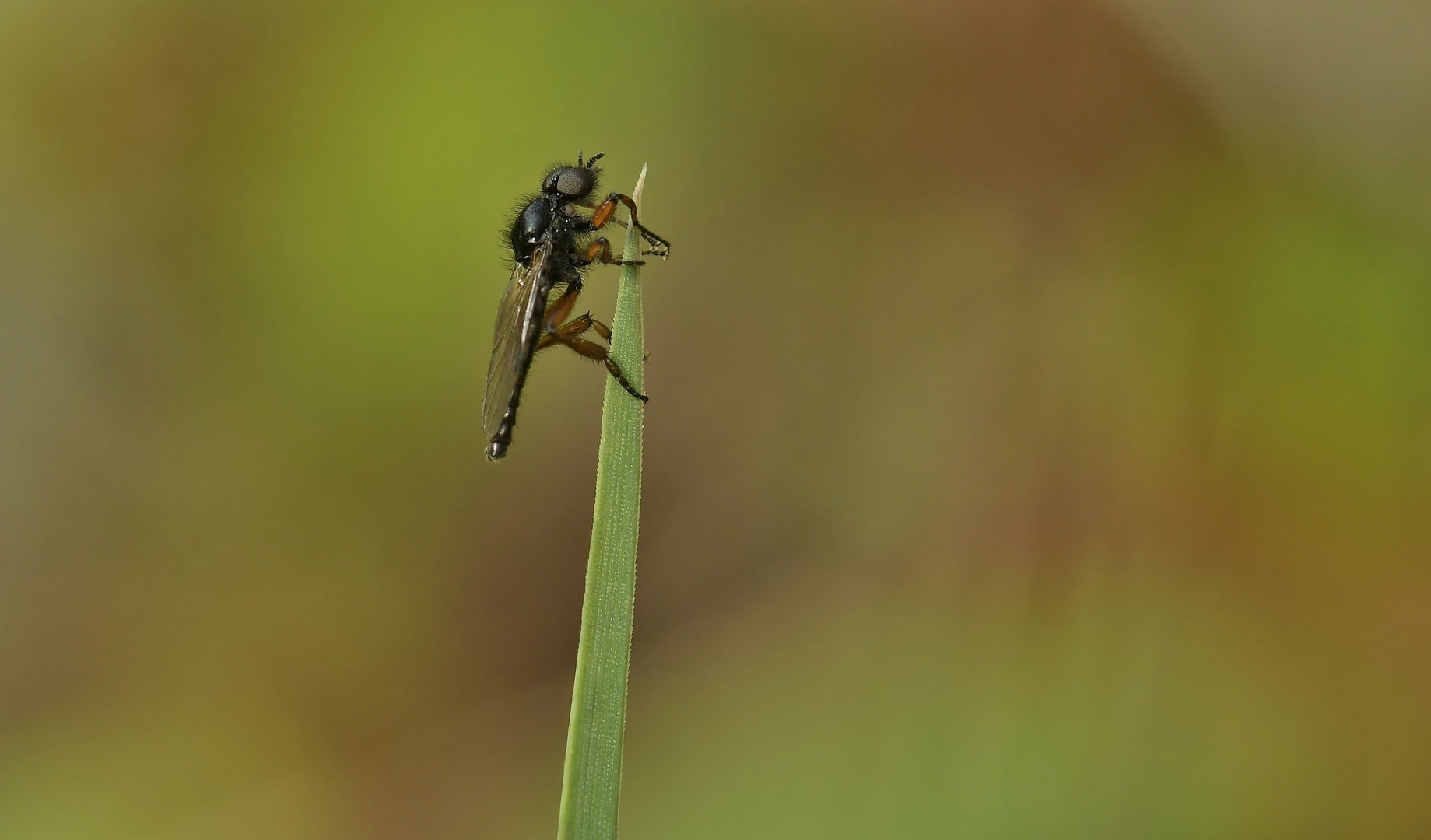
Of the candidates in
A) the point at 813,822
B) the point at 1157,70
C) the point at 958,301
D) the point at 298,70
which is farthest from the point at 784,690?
the point at 298,70

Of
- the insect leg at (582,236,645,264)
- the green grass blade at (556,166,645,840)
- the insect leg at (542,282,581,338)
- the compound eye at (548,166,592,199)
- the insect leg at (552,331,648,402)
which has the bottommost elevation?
the green grass blade at (556,166,645,840)

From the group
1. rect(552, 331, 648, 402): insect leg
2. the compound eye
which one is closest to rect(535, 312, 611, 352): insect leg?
rect(552, 331, 648, 402): insect leg

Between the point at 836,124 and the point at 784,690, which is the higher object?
the point at 836,124

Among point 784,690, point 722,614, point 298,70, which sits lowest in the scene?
point 784,690

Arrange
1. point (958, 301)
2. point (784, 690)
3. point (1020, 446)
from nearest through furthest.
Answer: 1. point (784, 690)
2. point (1020, 446)
3. point (958, 301)

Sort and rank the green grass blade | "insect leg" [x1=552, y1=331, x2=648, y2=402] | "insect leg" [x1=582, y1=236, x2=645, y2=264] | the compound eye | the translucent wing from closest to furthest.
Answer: the green grass blade, "insect leg" [x1=552, y1=331, x2=648, y2=402], the translucent wing, "insect leg" [x1=582, y1=236, x2=645, y2=264], the compound eye

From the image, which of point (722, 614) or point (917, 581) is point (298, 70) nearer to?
point (722, 614)

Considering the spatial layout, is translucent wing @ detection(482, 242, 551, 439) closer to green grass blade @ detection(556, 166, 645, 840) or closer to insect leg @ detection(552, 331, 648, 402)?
insect leg @ detection(552, 331, 648, 402)

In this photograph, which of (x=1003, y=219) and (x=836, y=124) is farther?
(x=836, y=124)
